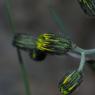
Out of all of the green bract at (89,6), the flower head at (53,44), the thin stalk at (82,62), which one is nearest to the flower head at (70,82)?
the thin stalk at (82,62)

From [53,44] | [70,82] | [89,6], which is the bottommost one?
[70,82]

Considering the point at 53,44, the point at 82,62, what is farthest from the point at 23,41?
the point at 82,62

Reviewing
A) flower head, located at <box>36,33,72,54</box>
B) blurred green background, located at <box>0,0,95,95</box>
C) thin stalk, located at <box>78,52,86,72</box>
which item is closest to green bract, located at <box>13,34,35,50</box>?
flower head, located at <box>36,33,72,54</box>

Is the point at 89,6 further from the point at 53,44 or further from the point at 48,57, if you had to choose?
the point at 48,57

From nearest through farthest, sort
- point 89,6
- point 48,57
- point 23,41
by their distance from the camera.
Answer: point 89,6, point 23,41, point 48,57

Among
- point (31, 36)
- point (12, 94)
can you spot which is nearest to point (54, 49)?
point (31, 36)

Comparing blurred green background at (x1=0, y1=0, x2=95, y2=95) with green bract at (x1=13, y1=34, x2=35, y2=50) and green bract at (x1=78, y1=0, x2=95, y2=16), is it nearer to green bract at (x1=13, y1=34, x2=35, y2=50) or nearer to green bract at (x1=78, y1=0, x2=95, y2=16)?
green bract at (x1=13, y1=34, x2=35, y2=50)
